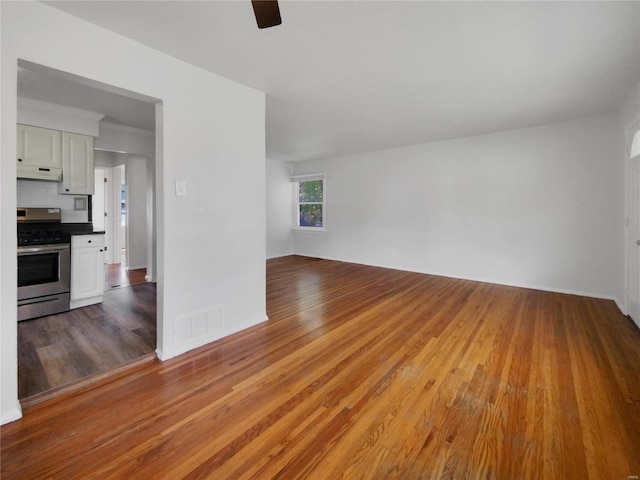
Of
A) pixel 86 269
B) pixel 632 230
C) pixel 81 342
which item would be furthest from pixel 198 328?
pixel 632 230

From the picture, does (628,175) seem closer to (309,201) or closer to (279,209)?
(309,201)

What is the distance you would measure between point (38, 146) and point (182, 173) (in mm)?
2390

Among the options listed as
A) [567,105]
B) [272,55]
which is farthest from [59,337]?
[567,105]

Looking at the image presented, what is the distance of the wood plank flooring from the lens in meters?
2.04

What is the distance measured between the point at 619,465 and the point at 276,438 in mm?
1657

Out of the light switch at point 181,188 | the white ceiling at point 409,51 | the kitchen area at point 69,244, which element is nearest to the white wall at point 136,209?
the kitchen area at point 69,244

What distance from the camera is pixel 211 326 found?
8.54ft

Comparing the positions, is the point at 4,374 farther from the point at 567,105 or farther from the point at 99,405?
the point at 567,105

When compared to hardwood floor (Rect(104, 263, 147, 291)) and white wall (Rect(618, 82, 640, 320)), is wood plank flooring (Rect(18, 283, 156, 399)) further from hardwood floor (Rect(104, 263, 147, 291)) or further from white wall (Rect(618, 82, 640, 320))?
white wall (Rect(618, 82, 640, 320))

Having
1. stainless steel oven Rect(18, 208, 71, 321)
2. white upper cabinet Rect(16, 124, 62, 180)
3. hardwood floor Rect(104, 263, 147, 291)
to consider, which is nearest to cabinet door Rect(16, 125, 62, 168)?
white upper cabinet Rect(16, 124, 62, 180)

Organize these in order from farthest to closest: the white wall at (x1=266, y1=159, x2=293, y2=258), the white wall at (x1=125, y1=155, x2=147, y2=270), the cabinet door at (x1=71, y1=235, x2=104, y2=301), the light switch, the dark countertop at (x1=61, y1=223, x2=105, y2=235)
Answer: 1. the white wall at (x1=266, y1=159, x2=293, y2=258)
2. the white wall at (x1=125, y1=155, x2=147, y2=270)
3. the dark countertop at (x1=61, y1=223, x2=105, y2=235)
4. the cabinet door at (x1=71, y1=235, x2=104, y2=301)
5. the light switch

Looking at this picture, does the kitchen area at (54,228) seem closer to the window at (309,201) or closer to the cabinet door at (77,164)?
the cabinet door at (77,164)

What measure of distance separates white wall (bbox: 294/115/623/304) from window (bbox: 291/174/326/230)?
0.91 metres

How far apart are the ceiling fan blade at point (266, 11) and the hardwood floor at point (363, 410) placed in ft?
6.94
